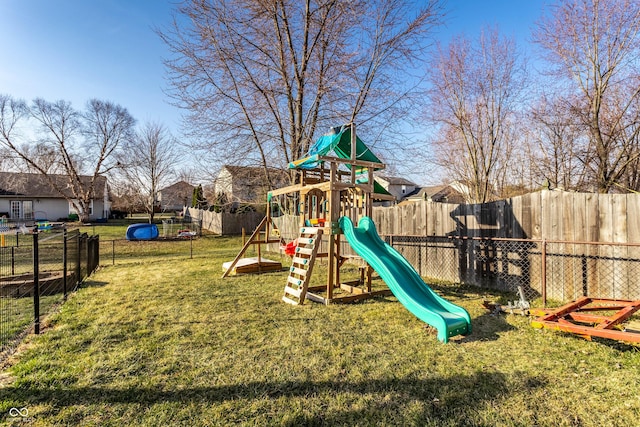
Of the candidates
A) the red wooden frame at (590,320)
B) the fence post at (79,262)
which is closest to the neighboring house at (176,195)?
the fence post at (79,262)

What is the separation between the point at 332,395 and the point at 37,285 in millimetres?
4346

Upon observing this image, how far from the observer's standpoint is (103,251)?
49.9ft

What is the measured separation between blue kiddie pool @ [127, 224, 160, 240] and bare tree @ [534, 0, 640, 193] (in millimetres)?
19987

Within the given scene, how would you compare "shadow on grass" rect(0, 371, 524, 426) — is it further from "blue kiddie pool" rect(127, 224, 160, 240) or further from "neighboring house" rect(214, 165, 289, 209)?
"blue kiddie pool" rect(127, 224, 160, 240)

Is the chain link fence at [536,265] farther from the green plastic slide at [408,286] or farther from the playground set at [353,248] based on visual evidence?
the green plastic slide at [408,286]

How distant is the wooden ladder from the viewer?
19.7 ft

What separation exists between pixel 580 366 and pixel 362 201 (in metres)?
4.80

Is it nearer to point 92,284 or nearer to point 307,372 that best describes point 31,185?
point 92,284

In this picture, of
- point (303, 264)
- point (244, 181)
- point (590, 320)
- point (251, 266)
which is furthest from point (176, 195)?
point (590, 320)

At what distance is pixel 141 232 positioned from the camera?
62.4 feet

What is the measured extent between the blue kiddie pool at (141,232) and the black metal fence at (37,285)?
8.23 metres

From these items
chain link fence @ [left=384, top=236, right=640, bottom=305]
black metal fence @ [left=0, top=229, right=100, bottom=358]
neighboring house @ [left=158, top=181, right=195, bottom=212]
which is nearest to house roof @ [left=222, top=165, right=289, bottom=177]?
black metal fence @ [left=0, top=229, right=100, bottom=358]

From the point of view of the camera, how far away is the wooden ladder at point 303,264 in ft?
19.7

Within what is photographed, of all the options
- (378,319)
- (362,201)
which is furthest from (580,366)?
(362,201)
